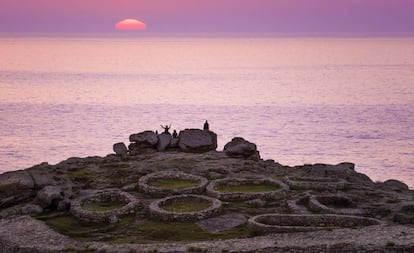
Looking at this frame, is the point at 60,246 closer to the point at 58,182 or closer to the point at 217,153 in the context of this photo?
the point at 58,182

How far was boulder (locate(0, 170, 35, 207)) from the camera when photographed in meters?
65.9

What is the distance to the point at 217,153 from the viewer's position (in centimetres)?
8975

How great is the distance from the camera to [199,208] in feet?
209

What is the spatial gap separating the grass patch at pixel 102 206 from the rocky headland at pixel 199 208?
0.13m

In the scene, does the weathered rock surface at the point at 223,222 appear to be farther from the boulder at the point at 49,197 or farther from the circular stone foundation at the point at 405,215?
the boulder at the point at 49,197

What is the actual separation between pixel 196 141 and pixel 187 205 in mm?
30017

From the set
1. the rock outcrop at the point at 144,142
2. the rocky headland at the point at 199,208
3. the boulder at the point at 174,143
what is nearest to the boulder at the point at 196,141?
the boulder at the point at 174,143

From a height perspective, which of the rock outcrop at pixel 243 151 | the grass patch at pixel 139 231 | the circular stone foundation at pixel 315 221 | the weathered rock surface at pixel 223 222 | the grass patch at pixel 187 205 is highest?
the rock outcrop at pixel 243 151

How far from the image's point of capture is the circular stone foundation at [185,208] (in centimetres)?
6019

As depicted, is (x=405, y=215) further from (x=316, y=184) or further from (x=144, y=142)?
(x=144, y=142)

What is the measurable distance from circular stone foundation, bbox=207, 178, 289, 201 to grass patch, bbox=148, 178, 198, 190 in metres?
2.93

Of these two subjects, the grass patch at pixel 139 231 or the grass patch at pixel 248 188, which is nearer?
the grass patch at pixel 139 231

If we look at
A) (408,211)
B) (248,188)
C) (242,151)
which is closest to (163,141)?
(242,151)

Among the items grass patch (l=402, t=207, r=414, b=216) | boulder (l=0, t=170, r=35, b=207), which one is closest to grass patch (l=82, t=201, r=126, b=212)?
boulder (l=0, t=170, r=35, b=207)
